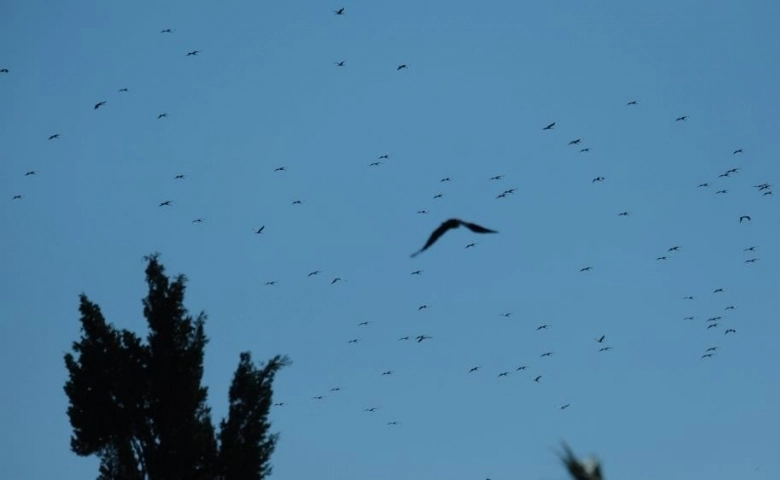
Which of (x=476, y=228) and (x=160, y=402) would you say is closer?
(x=476, y=228)

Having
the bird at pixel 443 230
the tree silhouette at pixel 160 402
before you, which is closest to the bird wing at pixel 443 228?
the bird at pixel 443 230

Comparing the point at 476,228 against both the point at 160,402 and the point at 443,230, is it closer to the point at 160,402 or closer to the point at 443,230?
the point at 443,230

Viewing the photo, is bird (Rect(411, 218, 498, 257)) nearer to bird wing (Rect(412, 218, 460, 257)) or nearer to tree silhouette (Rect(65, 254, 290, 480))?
bird wing (Rect(412, 218, 460, 257))

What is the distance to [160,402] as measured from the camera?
109 ft

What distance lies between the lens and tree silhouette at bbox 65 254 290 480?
32.7 m

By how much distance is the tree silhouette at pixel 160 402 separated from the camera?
1286 inches

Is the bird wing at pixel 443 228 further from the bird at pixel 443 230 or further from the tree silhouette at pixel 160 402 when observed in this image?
the tree silhouette at pixel 160 402

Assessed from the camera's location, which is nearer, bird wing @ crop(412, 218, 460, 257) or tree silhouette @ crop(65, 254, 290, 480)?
bird wing @ crop(412, 218, 460, 257)

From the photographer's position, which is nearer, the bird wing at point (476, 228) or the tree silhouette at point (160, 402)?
the bird wing at point (476, 228)

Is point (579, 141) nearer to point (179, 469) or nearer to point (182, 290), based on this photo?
point (182, 290)

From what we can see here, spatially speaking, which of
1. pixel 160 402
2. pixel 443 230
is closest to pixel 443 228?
pixel 443 230

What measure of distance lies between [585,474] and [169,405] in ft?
88.3

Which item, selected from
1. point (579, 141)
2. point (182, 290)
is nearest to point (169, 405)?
point (182, 290)

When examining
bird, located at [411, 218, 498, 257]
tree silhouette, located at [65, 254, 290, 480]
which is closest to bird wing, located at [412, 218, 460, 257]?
bird, located at [411, 218, 498, 257]
